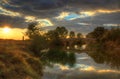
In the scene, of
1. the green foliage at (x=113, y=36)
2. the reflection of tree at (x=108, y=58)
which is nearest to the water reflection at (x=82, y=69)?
the reflection of tree at (x=108, y=58)

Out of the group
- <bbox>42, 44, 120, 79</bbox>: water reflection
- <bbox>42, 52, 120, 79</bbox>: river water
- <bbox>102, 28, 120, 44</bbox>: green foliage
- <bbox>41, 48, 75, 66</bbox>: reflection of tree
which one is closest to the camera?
<bbox>42, 52, 120, 79</bbox>: river water

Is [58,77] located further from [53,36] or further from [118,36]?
[53,36]

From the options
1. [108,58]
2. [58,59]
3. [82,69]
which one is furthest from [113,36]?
[82,69]

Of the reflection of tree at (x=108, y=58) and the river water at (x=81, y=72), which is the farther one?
the reflection of tree at (x=108, y=58)

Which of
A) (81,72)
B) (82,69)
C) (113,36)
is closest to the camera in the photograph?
(81,72)

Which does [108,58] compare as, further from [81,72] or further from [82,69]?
[81,72]

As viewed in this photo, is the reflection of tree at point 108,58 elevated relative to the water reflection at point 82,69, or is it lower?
lower

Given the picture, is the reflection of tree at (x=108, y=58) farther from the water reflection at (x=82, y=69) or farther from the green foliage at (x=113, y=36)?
the green foliage at (x=113, y=36)

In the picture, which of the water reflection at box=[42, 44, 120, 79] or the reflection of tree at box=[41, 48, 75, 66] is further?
the reflection of tree at box=[41, 48, 75, 66]

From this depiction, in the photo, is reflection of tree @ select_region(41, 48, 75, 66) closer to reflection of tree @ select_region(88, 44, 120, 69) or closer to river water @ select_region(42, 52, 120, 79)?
reflection of tree @ select_region(88, 44, 120, 69)

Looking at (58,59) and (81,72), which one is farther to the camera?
(58,59)

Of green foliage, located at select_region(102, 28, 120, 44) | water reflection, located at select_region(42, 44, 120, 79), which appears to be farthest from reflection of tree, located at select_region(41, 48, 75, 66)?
green foliage, located at select_region(102, 28, 120, 44)

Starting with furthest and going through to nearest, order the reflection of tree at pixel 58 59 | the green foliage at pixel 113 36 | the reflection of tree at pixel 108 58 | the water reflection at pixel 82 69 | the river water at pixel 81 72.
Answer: the green foliage at pixel 113 36 → the reflection of tree at pixel 58 59 → the reflection of tree at pixel 108 58 → the water reflection at pixel 82 69 → the river water at pixel 81 72

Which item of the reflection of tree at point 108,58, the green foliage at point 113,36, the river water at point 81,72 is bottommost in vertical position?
the reflection of tree at point 108,58
